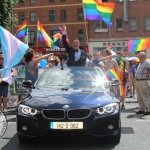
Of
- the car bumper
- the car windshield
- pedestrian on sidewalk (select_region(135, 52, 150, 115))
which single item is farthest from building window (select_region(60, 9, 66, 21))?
the car bumper

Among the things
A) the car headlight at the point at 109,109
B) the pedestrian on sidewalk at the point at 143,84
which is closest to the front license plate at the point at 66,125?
the car headlight at the point at 109,109

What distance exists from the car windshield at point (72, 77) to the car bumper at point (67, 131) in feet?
4.38

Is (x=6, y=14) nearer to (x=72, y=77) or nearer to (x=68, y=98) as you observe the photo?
(x=72, y=77)

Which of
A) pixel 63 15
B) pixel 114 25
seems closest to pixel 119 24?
pixel 114 25

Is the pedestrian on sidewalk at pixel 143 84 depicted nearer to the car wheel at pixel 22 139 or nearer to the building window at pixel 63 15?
the car wheel at pixel 22 139

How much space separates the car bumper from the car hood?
225mm

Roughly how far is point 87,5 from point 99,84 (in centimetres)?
→ 754

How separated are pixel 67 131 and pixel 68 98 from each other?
1.97ft

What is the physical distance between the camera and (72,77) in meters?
7.93

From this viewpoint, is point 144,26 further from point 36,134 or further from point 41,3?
point 36,134

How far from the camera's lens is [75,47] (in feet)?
33.1

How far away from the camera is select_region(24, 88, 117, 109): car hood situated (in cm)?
644

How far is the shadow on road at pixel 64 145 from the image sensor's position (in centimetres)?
653

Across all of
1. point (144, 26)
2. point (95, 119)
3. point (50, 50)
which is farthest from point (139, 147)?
point (50, 50)
